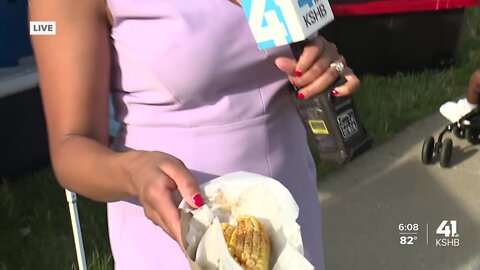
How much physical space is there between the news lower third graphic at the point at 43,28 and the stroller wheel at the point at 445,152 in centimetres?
320

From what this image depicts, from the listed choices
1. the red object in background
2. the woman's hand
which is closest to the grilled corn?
the woman's hand

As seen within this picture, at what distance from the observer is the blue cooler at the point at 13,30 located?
4.01 meters

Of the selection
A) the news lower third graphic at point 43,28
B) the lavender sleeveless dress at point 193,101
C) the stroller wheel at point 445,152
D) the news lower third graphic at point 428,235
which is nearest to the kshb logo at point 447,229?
the news lower third graphic at point 428,235

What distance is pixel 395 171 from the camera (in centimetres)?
428

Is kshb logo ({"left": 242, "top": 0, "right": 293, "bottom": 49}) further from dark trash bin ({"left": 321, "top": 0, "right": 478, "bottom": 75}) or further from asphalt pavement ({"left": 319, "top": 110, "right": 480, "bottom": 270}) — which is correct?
dark trash bin ({"left": 321, "top": 0, "right": 478, "bottom": 75})

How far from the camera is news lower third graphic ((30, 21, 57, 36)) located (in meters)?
1.30

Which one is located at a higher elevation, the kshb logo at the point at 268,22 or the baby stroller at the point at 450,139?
the kshb logo at the point at 268,22

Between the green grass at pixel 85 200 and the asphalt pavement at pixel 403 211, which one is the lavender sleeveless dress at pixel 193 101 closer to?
the green grass at pixel 85 200

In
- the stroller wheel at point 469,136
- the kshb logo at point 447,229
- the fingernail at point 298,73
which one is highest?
the fingernail at point 298,73

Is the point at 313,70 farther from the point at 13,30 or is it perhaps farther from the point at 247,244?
the point at 13,30

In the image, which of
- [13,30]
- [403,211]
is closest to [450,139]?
[403,211]

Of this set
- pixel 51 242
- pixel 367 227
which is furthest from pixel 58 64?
pixel 367 227

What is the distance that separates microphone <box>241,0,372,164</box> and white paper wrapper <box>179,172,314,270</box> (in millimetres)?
173

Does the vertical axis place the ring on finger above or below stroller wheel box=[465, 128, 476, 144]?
above
